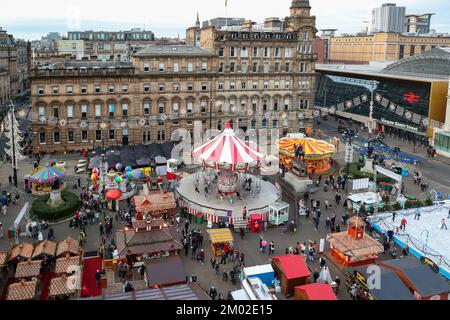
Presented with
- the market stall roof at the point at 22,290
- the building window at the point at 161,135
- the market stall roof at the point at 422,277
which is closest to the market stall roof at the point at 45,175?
the market stall roof at the point at 22,290

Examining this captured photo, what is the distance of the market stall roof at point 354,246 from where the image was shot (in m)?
30.6

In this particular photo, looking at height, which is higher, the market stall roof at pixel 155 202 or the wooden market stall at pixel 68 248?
the market stall roof at pixel 155 202

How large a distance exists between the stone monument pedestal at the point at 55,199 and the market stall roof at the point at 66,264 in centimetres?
1211

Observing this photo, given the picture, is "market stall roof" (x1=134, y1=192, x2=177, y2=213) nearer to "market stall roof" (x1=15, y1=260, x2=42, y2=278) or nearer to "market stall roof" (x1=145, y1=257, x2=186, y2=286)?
"market stall roof" (x1=145, y1=257, x2=186, y2=286)

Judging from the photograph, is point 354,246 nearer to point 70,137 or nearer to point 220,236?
point 220,236

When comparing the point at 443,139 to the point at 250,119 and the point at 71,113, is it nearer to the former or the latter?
the point at 250,119

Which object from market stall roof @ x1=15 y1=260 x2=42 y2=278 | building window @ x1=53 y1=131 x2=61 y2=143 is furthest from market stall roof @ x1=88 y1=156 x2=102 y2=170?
market stall roof @ x1=15 y1=260 x2=42 y2=278

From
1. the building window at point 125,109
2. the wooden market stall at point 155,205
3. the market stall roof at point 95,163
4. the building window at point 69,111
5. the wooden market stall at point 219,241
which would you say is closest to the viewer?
the wooden market stall at point 219,241

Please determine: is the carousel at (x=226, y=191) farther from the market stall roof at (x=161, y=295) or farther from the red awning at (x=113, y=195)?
the market stall roof at (x=161, y=295)

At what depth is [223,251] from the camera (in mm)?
32406

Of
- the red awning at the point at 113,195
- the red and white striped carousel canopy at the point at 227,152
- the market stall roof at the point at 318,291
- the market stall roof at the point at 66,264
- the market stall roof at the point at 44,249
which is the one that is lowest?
the market stall roof at the point at 66,264

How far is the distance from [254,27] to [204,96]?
66.5 ft

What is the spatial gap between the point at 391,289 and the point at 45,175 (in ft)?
111

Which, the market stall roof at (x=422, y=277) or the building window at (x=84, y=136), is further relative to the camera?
the building window at (x=84, y=136)
